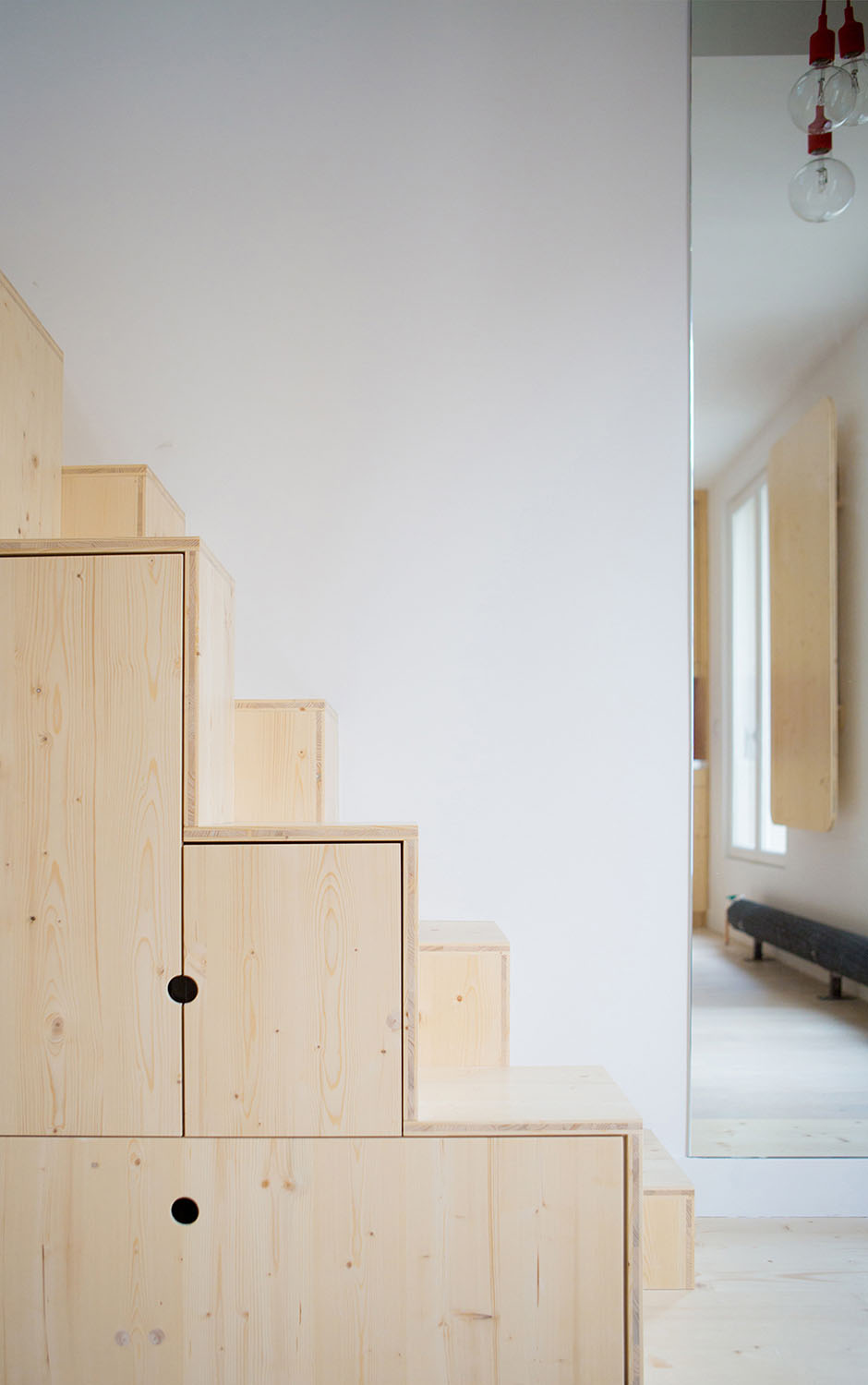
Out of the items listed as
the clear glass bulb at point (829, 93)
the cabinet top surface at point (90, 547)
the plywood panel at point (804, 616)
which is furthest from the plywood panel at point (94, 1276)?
the clear glass bulb at point (829, 93)

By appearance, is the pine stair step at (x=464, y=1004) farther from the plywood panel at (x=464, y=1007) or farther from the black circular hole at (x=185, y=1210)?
the black circular hole at (x=185, y=1210)

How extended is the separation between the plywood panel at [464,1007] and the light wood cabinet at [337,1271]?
0.42 m

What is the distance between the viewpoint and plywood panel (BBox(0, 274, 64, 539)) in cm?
158

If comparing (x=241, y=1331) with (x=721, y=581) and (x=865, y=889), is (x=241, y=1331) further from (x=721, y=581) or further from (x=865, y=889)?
(x=721, y=581)

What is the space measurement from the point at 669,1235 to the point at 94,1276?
1.00 meters

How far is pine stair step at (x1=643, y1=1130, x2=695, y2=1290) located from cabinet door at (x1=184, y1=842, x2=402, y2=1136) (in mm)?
655

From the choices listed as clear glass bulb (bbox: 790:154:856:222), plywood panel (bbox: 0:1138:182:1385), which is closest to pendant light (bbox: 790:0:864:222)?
clear glass bulb (bbox: 790:154:856:222)

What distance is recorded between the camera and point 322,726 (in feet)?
6.38

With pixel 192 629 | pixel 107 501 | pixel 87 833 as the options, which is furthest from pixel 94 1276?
pixel 107 501

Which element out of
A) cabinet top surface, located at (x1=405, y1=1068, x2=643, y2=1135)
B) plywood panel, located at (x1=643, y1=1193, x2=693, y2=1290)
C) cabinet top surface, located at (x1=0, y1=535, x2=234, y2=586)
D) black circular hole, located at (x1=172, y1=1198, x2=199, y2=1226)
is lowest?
plywood panel, located at (x1=643, y1=1193, x2=693, y2=1290)

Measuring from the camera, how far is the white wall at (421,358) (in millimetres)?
2242

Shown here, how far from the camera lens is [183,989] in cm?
147

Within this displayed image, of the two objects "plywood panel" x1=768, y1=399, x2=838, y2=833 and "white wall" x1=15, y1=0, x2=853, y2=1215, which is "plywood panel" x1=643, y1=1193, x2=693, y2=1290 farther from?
"plywood panel" x1=768, y1=399, x2=838, y2=833

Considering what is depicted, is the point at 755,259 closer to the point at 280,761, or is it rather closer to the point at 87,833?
Result: the point at 280,761
